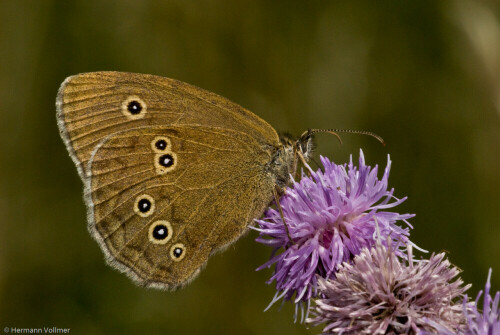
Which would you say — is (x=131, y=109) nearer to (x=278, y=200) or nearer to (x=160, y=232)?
(x=160, y=232)

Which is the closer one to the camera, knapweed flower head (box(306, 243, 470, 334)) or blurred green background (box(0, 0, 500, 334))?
knapweed flower head (box(306, 243, 470, 334))

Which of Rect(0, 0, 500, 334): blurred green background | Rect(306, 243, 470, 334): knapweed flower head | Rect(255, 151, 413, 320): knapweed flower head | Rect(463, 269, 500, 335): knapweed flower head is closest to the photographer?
Rect(463, 269, 500, 335): knapweed flower head

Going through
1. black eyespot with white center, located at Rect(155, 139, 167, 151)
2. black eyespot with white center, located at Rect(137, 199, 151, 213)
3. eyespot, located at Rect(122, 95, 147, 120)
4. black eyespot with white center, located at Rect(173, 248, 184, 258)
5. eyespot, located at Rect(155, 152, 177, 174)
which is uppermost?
eyespot, located at Rect(122, 95, 147, 120)

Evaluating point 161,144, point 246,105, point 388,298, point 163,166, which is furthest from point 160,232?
point 246,105

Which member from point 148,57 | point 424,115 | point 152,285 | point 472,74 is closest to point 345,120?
point 424,115

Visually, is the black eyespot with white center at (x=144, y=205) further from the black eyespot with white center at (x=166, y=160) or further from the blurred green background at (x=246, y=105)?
the blurred green background at (x=246, y=105)

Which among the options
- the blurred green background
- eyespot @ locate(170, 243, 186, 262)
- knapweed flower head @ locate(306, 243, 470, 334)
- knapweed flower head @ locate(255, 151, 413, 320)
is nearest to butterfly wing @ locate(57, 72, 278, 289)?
eyespot @ locate(170, 243, 186, 262)

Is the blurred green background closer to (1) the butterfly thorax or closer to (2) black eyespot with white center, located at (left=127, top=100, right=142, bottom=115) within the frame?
(1) the butterfly thorax
